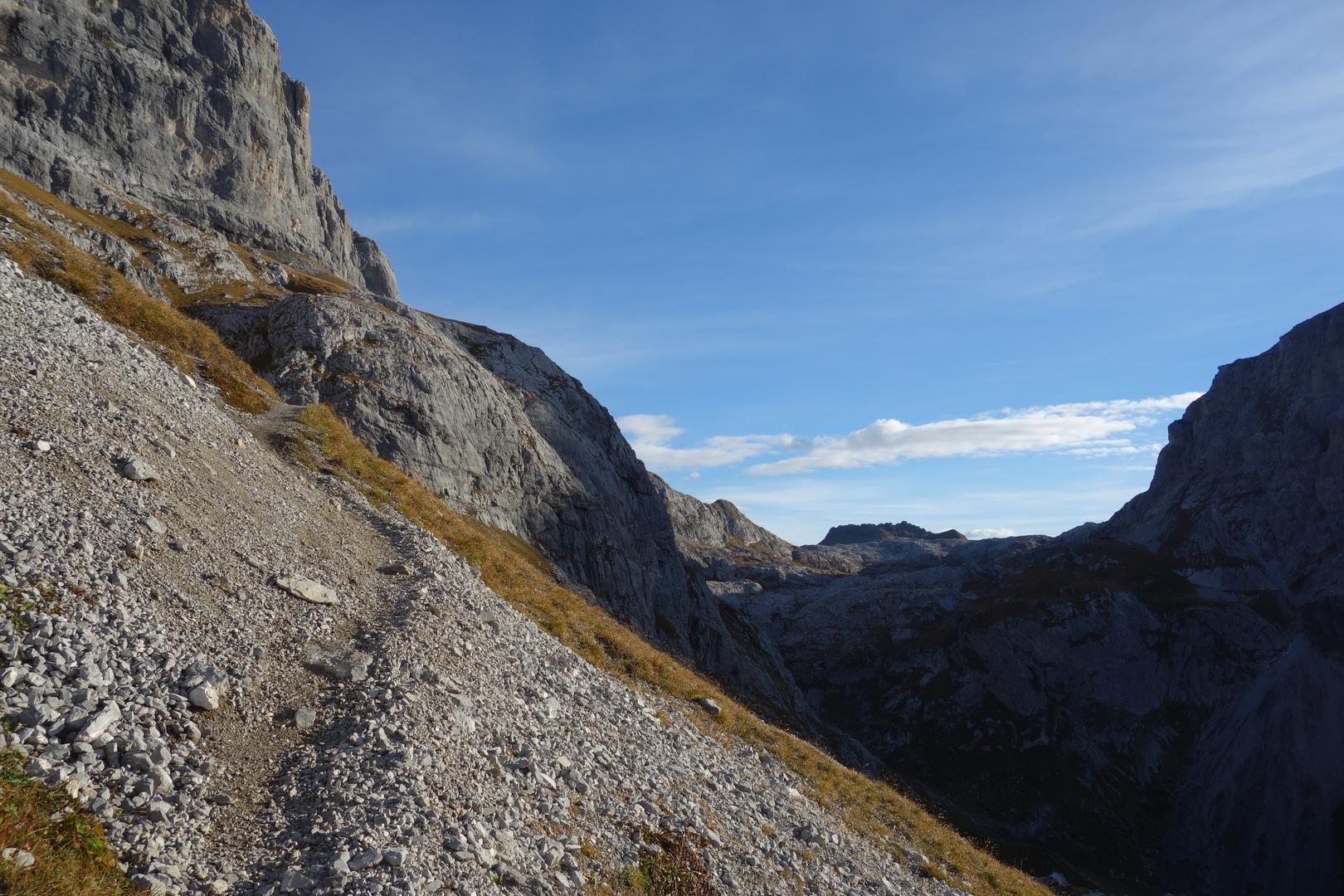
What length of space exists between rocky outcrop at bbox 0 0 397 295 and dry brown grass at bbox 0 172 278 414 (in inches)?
2305

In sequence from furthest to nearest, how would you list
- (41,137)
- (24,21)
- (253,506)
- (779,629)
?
(779,629) < (24,21) < (41,137) < (253,506)

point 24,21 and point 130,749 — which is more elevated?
point 24,21

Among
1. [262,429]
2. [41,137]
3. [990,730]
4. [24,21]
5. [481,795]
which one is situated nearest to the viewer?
[481,795]

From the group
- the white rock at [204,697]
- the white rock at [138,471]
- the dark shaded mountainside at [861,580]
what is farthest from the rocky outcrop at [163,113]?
the white rock at [204,697]

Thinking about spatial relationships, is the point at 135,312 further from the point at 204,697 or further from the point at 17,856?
the point at 17,856

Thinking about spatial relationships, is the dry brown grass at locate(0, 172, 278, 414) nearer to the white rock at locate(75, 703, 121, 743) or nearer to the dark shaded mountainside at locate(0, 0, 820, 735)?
the dark shaded mountainside at locate(0, 0, 820, 735)

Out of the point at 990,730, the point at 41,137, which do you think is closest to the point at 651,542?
the point at 990,730

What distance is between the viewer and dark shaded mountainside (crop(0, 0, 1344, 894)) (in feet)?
193

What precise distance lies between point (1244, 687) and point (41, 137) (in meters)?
160

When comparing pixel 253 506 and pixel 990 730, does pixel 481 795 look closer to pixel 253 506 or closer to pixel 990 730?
pixel 253 506

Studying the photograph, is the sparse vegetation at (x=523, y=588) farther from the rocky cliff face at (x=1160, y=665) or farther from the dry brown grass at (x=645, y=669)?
the rocky cliff face at (x=1160, y=665)

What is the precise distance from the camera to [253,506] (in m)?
21.5

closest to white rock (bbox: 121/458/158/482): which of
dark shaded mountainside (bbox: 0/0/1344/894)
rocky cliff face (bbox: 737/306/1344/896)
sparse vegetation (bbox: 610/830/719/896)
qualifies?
sparse vegetation (bbox: 610/830/719/896)

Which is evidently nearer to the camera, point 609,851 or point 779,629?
point 609,851
